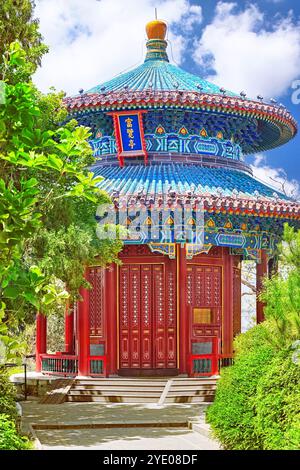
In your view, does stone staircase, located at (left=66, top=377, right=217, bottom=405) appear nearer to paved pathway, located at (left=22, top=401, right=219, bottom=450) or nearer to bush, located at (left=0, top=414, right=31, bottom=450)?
paved pathway, located at (left=22, top=401, right=219, bottom=450)

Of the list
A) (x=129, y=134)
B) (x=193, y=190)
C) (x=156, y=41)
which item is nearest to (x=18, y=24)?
(x=193, y=190)

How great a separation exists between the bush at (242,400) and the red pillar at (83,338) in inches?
297

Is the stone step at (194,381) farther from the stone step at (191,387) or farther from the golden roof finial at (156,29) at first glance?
the golden roof finial at (156,29)

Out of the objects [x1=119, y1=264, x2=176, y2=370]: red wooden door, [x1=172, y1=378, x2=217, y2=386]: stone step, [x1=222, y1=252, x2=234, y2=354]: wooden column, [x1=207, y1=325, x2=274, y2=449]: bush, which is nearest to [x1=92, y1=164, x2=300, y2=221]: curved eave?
[x1=222, y1=252, x2=234, y2=354]: wooden column

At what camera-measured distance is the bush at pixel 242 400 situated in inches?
346

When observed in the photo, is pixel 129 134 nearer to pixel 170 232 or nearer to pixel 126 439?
pixel 170 232

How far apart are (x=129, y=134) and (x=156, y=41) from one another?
15.2ft

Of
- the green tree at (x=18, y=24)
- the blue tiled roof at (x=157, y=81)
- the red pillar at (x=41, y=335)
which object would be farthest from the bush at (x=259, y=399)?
the red pillar at (x=41, y=335)

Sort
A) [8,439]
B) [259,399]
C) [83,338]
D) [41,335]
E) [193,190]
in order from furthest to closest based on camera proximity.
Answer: [41,335]
[83,338]
[193,190]
[259,399]
[8,439]

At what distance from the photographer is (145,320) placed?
690 inches

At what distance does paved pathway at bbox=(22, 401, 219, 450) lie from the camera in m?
10.8

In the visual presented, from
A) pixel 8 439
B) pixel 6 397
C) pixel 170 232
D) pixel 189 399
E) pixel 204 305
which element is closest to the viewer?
pixel 8 439

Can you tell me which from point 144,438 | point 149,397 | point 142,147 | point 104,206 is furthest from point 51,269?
point 142,147
